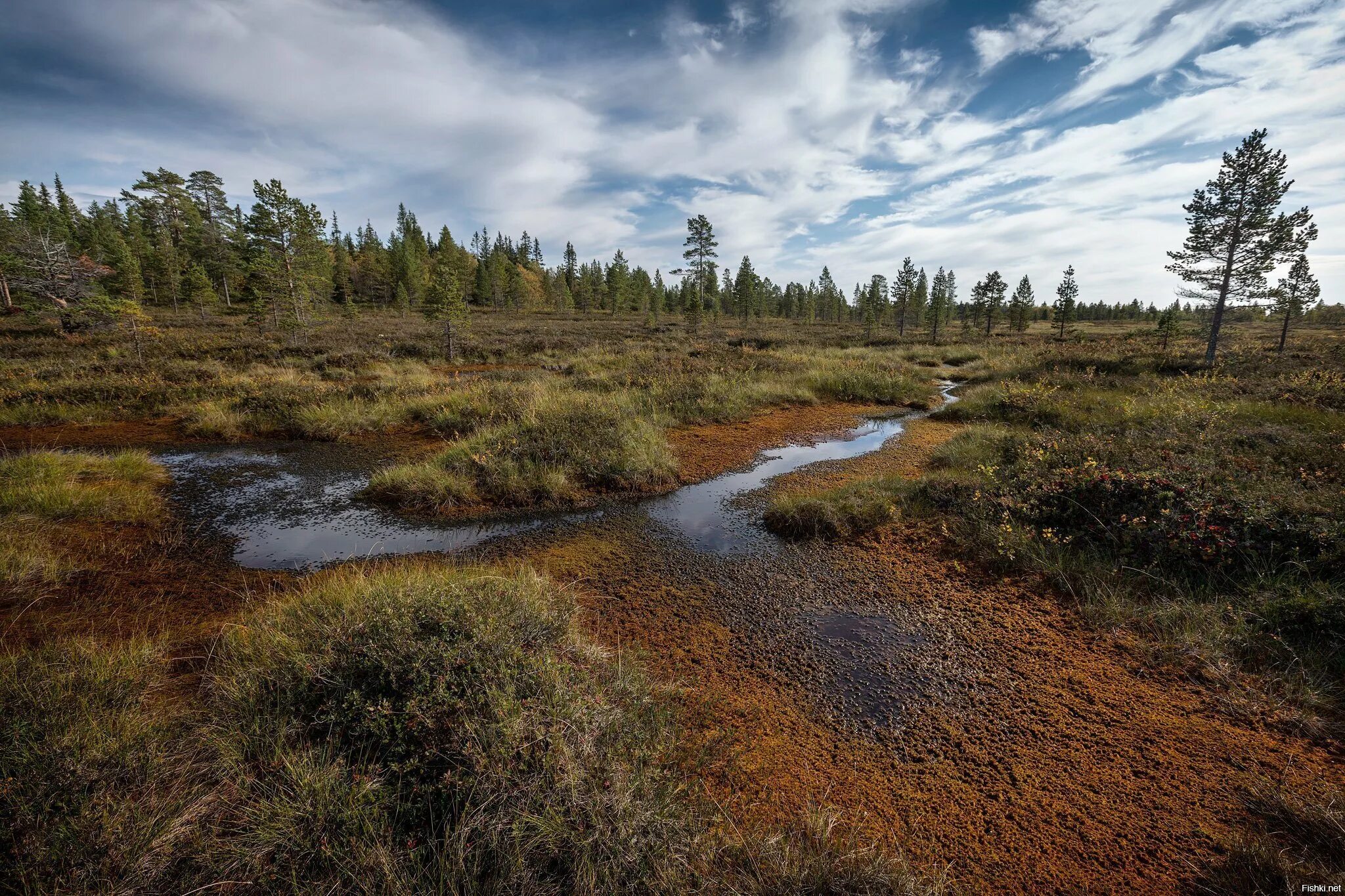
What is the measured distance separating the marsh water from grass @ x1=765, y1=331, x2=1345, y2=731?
111 cm

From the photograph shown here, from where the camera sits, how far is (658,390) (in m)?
14.4

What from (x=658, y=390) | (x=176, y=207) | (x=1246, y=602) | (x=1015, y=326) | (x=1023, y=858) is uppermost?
(x=176, y=207)

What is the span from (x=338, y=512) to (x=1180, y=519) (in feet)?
34.5

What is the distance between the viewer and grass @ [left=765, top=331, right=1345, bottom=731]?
12.0 feet

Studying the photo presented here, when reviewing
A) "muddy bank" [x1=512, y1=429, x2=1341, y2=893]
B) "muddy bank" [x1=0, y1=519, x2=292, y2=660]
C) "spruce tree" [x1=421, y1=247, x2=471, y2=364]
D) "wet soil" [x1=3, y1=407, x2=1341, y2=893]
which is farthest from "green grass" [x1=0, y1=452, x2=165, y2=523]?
"spruce tree" [x1=421, y1=247, x2=471, y2=364]

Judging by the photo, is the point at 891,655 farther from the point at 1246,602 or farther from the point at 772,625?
the point at 1246,602

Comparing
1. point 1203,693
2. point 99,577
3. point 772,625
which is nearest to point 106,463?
point 99,577

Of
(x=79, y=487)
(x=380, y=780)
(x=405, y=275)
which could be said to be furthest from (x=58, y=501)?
(x=405, y=275)

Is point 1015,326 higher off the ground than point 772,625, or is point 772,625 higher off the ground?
point 1015,326

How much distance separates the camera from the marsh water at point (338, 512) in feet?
19.7

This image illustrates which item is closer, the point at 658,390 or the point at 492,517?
the point at 492,517

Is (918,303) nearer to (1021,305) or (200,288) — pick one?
(1021,305)

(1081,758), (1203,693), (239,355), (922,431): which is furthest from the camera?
(239,355)

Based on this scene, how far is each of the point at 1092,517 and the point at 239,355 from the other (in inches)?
1169
